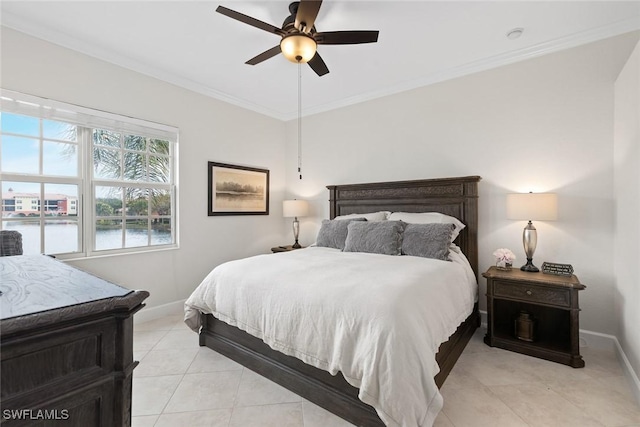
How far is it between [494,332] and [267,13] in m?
3.47

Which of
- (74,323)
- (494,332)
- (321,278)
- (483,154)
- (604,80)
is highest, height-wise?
(604,80)

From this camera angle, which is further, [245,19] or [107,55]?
[107,55]

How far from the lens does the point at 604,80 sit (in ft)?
8.59

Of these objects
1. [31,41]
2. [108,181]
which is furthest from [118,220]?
[31,41]

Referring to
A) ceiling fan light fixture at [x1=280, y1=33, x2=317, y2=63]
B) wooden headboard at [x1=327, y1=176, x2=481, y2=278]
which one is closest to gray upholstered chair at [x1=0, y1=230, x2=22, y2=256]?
ceiling fan light fixture at [x1=280, y1=33, x2=317, y2=63]

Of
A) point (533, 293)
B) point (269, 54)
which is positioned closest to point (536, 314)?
point (533, 293)

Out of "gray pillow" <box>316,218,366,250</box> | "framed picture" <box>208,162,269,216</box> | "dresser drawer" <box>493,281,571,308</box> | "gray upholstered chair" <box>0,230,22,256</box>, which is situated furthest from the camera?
"framed picture" <box>208,162,269,216</box>

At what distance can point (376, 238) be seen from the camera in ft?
9.85

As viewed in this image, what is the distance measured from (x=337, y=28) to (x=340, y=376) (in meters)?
2.75

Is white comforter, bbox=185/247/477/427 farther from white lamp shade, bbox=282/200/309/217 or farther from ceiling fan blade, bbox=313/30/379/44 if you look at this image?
white lamp shade, bbox=282/200/309/217

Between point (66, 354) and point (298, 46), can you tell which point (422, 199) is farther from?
point (66, 354)

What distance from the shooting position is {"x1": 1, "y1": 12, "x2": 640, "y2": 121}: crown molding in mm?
2518

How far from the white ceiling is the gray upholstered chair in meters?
1.82

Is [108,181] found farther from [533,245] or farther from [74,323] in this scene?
[533,245]
